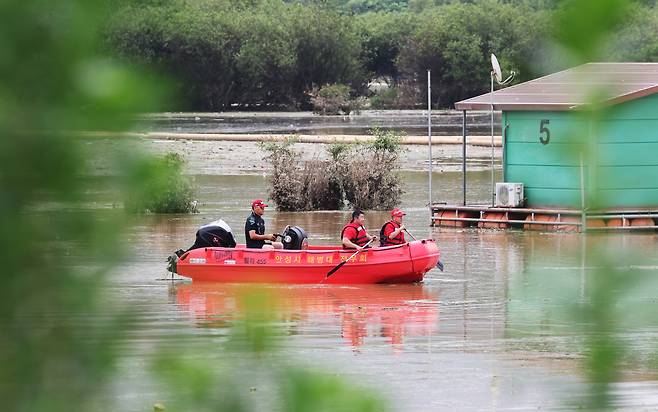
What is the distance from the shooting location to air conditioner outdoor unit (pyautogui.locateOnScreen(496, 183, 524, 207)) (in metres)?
26.8

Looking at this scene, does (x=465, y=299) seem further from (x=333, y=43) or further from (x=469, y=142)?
(x=333, y=43)

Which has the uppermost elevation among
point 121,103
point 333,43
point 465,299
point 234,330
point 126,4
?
point 333,43

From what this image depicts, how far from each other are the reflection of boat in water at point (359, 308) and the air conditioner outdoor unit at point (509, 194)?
21.1 feet

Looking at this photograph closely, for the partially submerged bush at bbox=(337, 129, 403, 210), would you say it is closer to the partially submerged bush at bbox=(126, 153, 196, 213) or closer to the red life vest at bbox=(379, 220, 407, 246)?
the red life vest at bbox=(379, 220, 407, 246)

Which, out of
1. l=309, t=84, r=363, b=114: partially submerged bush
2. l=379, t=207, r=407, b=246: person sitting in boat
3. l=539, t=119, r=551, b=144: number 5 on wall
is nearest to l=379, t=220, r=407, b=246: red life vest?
l=379, t=207, r=407, b=246: person sitting in boat

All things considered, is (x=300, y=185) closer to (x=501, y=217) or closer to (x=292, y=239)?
(x=501, y=217)

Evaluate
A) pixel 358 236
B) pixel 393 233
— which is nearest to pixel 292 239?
pixel 358 236

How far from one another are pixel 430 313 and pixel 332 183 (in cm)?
1542

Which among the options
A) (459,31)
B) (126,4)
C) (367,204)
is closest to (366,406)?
(126,4)

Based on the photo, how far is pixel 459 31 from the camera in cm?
7925

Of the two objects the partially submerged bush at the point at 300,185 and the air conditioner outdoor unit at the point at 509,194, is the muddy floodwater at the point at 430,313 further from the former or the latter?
the air conditioner outdoor unit at the point at 509,194

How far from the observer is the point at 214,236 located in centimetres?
2142

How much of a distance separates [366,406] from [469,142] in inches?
1851

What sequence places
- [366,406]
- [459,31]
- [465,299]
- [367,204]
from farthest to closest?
[459,31] → [367,204] → [465,299] → [366,406]
